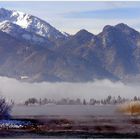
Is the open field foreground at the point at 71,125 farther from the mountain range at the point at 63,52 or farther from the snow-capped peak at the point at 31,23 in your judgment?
the snow-capped peak at the point at 31,23

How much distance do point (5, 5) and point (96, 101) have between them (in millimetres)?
2261

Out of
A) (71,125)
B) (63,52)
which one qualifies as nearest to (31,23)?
(63,52)

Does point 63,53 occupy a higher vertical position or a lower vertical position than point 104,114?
higher

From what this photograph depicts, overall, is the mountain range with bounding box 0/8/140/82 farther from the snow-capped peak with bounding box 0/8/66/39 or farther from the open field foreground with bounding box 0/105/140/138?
the open field foreground with bounding box 0/105/140/138

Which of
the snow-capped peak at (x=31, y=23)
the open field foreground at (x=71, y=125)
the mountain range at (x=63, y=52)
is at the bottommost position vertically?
the open field foreground at (x=71, y=125)

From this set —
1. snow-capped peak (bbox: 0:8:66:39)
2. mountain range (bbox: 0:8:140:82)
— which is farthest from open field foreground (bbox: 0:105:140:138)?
snow-capped peak (bbox: 0:8:66:39)

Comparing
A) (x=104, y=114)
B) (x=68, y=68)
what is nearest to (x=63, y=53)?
(x=68, y=68)

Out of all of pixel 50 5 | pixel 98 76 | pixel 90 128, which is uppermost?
pixel 50 5

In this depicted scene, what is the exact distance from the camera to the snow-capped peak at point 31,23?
47.0 ft

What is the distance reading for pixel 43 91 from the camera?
14.5 metres

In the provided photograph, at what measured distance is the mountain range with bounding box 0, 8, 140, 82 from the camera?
1442 cm

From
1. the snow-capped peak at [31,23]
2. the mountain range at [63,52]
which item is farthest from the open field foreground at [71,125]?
the snow-capped peak at [31,23]

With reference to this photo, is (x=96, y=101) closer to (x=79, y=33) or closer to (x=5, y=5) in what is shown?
(x=79, y=33)

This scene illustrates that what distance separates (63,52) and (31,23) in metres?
0.76
